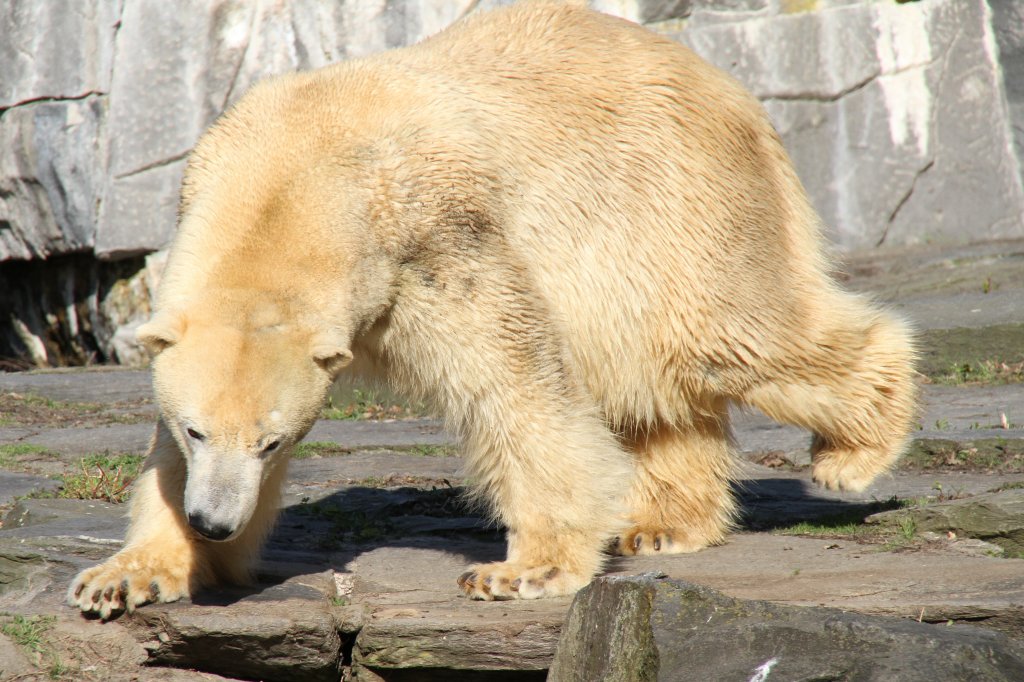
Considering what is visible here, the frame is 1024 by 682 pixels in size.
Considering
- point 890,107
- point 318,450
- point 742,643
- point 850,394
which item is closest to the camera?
point 742,643

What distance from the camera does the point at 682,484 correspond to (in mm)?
4062

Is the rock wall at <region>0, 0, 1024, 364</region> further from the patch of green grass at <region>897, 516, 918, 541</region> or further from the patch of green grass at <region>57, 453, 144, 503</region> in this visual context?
the patch of green grass at <region>897, 516, 918, 541</region>

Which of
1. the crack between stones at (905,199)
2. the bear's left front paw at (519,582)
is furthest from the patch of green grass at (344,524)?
the crack between stones at (905,199)

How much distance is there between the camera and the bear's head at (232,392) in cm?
275

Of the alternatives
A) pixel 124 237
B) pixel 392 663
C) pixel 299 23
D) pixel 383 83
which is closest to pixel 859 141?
pixel 299 23

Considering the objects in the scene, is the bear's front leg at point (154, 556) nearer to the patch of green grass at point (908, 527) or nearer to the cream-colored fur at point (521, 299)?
the cream-colored fur at point (521, 299)

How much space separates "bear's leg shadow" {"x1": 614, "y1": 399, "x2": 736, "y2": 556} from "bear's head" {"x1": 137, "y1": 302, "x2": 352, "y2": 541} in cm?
149

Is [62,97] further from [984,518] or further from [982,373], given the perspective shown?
[984,518]

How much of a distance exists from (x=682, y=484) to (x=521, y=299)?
111cm

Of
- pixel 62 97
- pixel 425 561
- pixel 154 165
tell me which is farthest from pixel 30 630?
pixel 62 97

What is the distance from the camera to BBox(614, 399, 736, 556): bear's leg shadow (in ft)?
13.1

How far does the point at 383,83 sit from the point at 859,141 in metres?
7.31

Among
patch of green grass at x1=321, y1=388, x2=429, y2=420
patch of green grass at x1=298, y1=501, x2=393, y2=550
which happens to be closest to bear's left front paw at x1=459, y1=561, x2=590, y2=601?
patch of green grass at x1=298, y1=501, x2=393, y2=550

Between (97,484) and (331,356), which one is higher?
(331,356)
